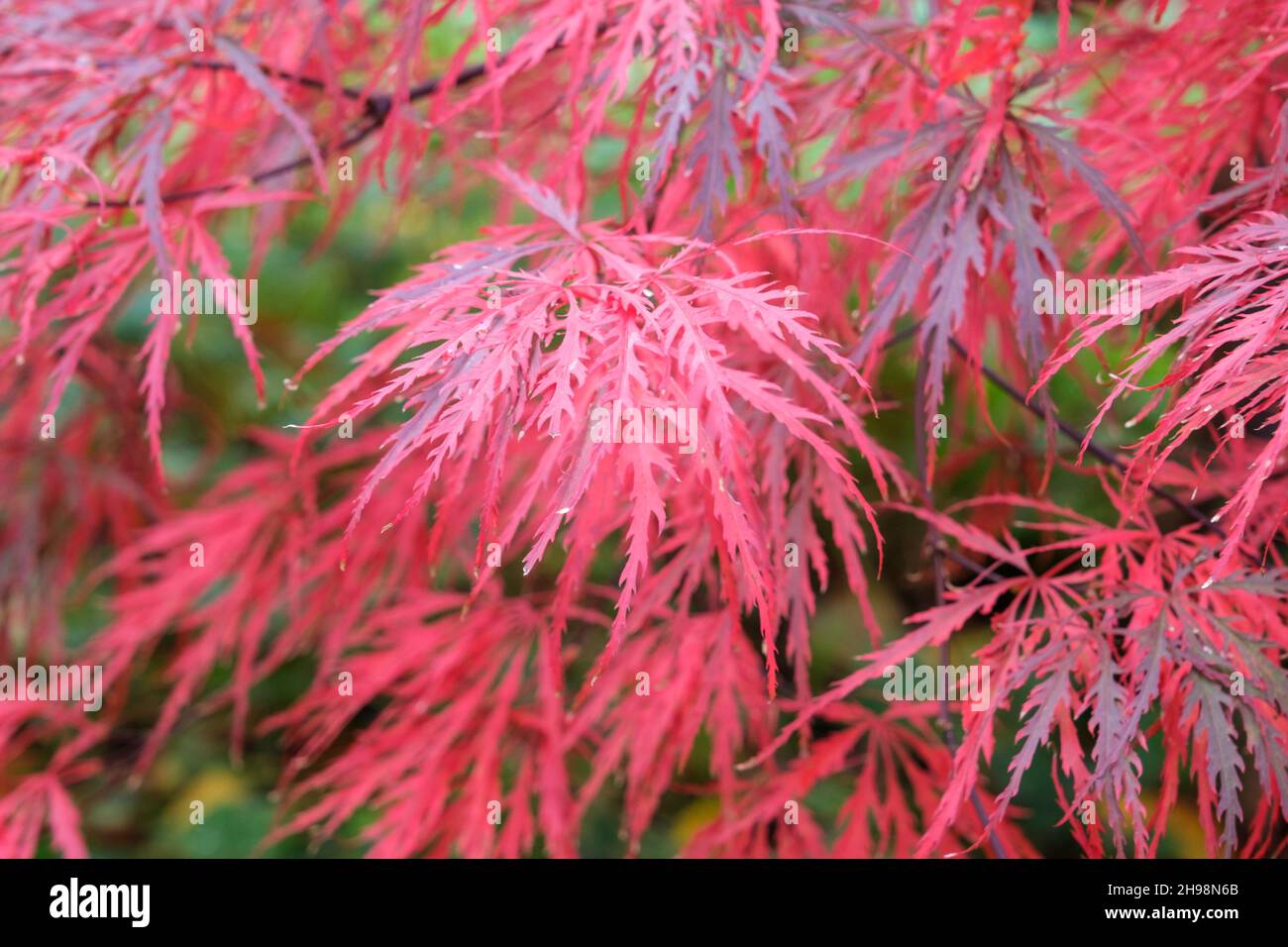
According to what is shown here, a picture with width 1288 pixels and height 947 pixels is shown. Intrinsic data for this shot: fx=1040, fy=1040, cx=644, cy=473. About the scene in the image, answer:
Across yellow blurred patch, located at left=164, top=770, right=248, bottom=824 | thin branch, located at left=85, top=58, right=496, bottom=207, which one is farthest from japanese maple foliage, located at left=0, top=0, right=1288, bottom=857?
yellow blurred patch, located at left=164, top=770, right=248, bottom=824

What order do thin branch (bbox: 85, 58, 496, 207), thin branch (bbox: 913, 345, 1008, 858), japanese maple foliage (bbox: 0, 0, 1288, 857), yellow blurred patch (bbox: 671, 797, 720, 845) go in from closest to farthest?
japanese maple foliage (bbox: 0, 0, 1288, 857) < thin branch (bbox: 913, 345, 1008, 858) < thin branch (bbox: 85, 58, 496, 207) < yellow blurred patch (bbox: 671, 797, 720, 845)

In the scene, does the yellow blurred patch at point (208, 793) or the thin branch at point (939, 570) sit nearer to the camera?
the thin branch at point (939, 570)

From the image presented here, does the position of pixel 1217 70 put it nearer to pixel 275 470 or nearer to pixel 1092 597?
pixel 1092 597

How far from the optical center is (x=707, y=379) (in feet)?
1.97

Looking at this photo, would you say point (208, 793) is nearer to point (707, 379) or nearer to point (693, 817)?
point (693, 817)

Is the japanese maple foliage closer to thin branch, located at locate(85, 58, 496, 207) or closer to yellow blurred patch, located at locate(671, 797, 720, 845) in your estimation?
thin branch, located at locate(85, 58, 496, 207)

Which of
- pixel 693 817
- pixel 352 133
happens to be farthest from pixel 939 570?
pixel 693 817

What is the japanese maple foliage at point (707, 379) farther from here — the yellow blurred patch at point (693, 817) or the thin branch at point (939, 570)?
the yellow blurred patch at point (693, 817)

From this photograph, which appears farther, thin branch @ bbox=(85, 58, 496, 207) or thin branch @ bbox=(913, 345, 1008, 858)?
thin branch @ bbox=(85, 58, 496, 207)

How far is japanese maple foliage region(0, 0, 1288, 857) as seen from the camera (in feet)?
2.14

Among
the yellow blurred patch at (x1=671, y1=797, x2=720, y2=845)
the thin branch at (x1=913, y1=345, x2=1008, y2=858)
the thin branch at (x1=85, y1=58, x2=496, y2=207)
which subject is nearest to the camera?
the thin branch at (x1=913, y1=345, x2=1008, y2=858)

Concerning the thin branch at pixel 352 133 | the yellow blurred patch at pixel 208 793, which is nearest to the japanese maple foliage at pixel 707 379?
the thin branch at pixel 352 133

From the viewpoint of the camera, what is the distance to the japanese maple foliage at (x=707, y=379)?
0.65 metres
